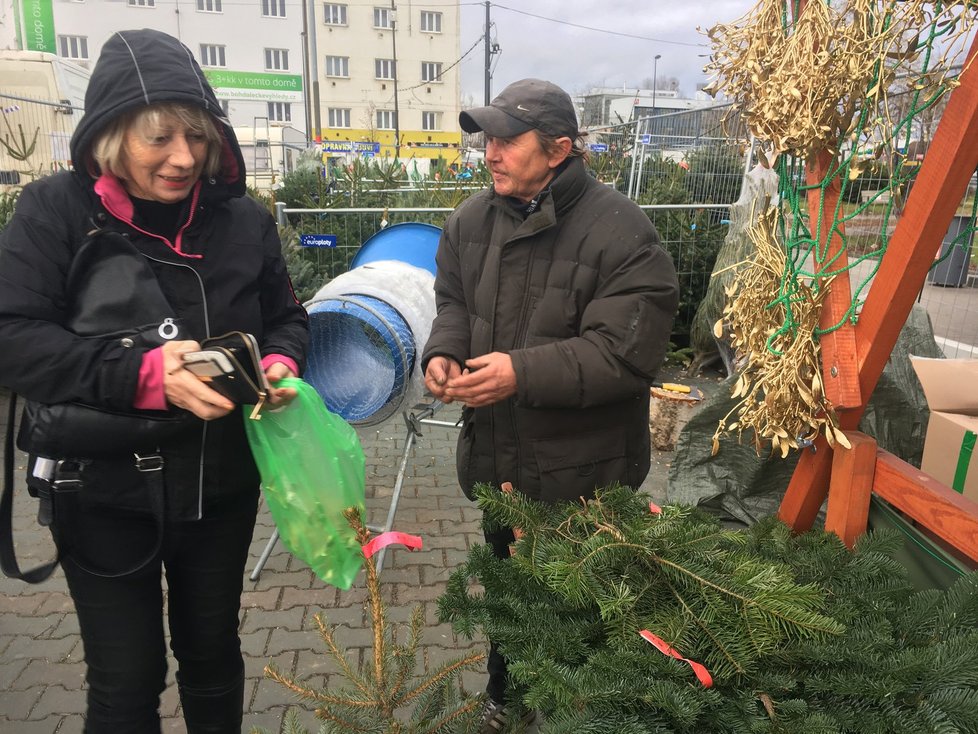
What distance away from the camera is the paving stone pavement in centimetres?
271

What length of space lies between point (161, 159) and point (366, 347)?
159 cm

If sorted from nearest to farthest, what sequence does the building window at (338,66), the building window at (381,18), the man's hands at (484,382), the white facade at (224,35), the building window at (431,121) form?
the man's hands at (484,382) → the white facade at (224,35) → the building window at (338,66) → the building window at (381,18) → the building window at (431,121)

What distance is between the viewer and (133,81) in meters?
1.55

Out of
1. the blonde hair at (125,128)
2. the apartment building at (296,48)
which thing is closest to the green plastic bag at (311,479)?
the blonde hair at (125,128)

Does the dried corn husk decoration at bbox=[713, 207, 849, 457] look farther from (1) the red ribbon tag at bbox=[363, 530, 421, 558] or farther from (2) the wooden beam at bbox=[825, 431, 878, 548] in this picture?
(1) the red ribbon tag at bbox=[363, 530, 421, 558]

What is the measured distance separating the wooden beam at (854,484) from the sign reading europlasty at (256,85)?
4954 cm

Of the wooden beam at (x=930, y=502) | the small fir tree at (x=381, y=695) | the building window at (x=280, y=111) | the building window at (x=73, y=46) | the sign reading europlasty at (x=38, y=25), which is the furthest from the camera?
the building window at (x=280, y=111)

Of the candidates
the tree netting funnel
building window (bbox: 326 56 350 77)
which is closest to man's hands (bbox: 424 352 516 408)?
the tree netting funnel

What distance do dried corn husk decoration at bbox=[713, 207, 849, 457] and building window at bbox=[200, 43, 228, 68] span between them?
53727mm

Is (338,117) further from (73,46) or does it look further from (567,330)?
(567,330)

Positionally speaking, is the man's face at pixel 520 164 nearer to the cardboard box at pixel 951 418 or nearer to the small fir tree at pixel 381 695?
the small fir tree at pixel 381 695

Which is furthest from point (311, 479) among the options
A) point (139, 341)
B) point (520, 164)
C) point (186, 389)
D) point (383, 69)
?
point (383, 69)

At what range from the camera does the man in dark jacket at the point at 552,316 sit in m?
1.93

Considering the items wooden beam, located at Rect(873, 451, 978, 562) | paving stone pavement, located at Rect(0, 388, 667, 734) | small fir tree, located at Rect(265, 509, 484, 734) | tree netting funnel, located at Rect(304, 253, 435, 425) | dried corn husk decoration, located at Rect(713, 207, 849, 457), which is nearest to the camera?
small fir tree, located at Rect(265, 509, 484, 734)
